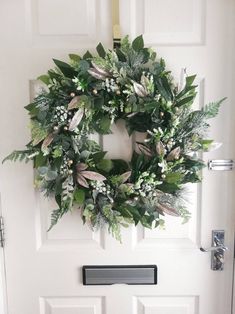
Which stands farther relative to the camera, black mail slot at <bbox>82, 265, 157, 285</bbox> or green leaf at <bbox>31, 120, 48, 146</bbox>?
black mail slot at <bbox>82, 265, 157, 285</bbox>

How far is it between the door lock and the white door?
0.8 inches

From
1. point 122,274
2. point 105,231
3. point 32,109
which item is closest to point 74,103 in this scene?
point 32,109

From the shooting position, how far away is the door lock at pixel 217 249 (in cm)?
147

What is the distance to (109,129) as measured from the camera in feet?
4.41

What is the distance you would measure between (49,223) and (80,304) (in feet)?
1.26

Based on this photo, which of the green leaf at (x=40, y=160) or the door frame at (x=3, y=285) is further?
the door frame at (x=3, y=285)

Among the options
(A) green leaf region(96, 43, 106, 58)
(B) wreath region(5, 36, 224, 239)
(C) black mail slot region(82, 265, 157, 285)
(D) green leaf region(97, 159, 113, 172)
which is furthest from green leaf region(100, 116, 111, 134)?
(C) black mail slot region(82, 265, 157, 285)

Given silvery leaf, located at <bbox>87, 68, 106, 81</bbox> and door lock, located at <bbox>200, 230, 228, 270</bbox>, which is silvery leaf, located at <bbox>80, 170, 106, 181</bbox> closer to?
silvery leaf, located at <bbox>87, 68, 106, 81</bbox>

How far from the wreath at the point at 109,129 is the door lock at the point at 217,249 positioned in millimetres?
247

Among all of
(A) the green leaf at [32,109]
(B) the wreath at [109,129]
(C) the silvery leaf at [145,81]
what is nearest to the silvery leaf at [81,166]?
(B) the wreath at [109,129]

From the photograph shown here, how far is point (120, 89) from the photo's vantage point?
1.27 metres

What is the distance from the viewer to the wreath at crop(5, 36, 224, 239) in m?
1.25

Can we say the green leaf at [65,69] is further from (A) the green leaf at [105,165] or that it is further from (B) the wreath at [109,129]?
(A) the green leaf at [105,165]

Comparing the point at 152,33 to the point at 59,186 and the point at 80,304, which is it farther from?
the point at 80,304
